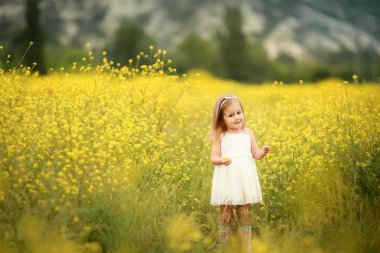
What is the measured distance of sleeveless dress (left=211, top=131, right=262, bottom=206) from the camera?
4047 mm

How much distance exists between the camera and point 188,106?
380 inches

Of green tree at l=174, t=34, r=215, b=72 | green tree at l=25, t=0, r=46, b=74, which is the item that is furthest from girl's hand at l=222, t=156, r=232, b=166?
green tree at l=174, t=34, r=215, b=72

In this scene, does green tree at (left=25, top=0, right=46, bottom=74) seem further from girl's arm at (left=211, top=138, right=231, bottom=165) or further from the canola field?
girl's arm at (left=211, top=138, right=231, bottom=165)

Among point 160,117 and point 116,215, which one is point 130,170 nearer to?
point 116,215

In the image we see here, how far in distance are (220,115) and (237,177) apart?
60 cm

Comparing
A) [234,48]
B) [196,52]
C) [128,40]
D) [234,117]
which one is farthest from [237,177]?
[196,52]

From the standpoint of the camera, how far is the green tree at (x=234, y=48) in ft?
143

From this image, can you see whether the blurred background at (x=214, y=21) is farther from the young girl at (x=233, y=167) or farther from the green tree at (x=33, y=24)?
the young girl at (x=233, y=167)

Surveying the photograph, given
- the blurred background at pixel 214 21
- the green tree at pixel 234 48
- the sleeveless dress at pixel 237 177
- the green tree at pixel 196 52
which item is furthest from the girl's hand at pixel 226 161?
the blurred background at pixel 214 21

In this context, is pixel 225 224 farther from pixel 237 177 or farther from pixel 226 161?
pixel 226 161

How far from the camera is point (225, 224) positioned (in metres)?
4.21

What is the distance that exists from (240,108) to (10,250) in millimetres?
2177

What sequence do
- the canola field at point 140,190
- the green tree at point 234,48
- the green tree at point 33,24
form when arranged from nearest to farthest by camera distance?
the canola field at point 140,190 → the green tree at point 33,24 → the green tree at point 234,48

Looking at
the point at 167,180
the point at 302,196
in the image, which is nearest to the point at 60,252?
the point at 167,180
